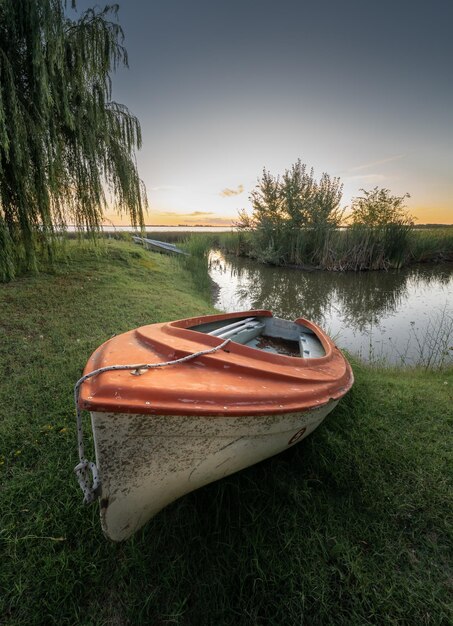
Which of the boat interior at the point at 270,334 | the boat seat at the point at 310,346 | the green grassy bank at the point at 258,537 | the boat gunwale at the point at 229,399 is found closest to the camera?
the boat gunwale at the point at 229,399

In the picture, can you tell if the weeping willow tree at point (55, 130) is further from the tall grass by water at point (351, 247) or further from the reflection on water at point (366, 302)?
the tall grass by water at point (351, 247)

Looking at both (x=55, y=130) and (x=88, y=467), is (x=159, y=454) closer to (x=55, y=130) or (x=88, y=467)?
(x=88, y=467)

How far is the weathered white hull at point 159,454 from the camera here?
1291 mm

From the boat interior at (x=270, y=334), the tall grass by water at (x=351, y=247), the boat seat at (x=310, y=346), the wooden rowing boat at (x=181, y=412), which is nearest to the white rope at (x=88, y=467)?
the wooden rowing boat at (x=181, y=412)

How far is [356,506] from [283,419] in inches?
39.0

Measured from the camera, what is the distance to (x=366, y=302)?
8500 millimetres

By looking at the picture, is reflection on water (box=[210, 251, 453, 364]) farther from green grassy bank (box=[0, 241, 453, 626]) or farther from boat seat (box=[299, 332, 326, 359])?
green grassy bank (box=[0, 241, 453, 626])

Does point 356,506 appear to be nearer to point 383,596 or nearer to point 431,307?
point 383,596

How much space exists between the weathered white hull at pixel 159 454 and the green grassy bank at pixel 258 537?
38 centimetres

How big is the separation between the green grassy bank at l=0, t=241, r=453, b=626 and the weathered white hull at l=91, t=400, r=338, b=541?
0.38 m

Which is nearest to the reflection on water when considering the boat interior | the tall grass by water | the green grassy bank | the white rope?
the tall grass by water

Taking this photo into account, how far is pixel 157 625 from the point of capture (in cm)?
147

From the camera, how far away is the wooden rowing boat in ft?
4.19

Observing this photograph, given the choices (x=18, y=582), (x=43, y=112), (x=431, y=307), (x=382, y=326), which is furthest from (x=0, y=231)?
(x=431, y=307)
